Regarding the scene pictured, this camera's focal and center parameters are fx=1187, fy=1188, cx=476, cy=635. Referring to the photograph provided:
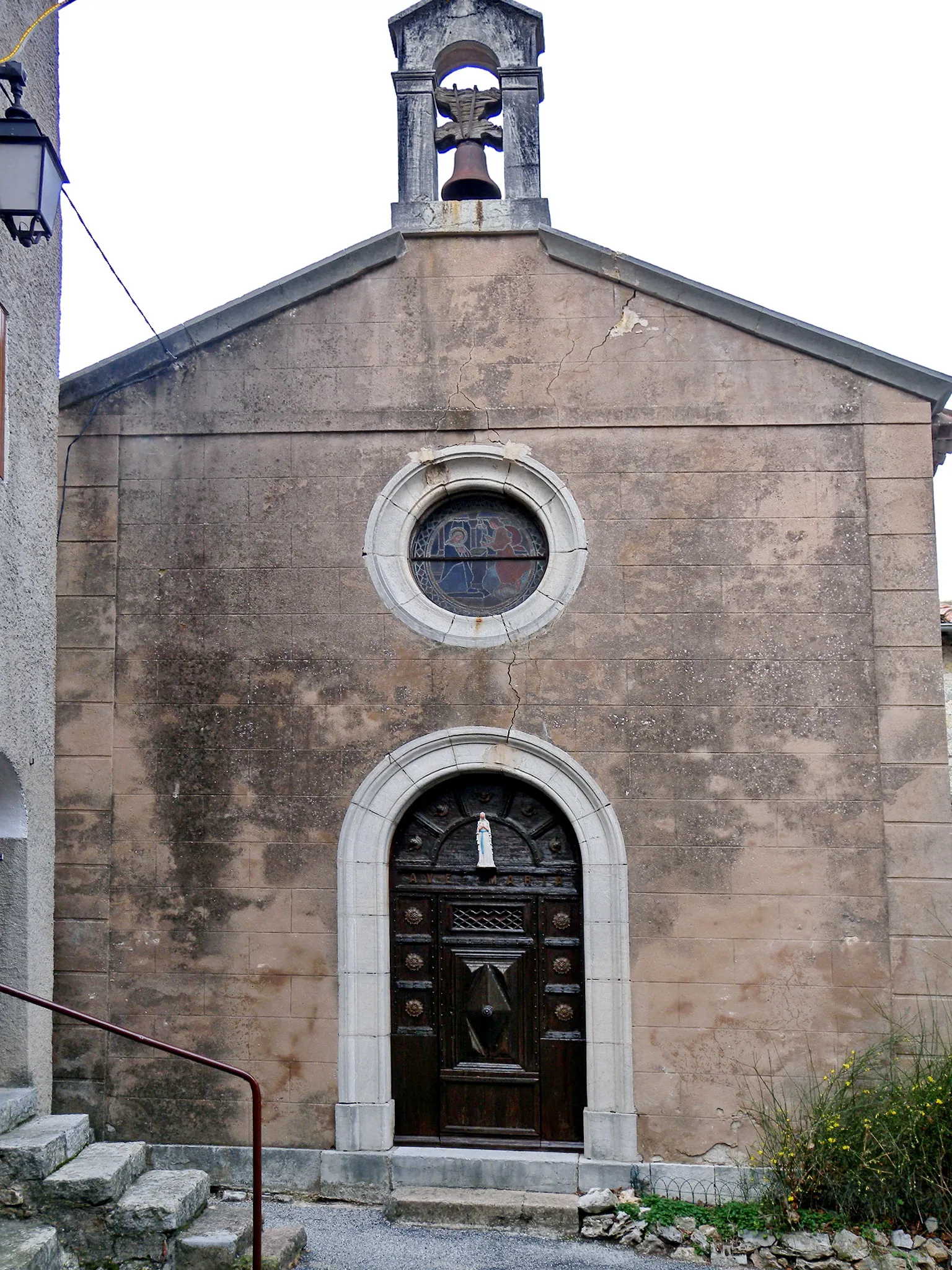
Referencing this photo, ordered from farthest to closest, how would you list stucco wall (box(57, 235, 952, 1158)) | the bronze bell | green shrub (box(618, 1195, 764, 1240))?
the bronze bell < stucco wall (box(57, 235, 952, 1158)) < green shrub (box(618, 1195, 764, 1240))

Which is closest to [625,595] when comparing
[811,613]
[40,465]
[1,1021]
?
[811,613]

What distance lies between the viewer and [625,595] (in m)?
7.43

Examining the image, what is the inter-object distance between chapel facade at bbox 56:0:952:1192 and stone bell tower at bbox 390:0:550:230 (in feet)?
0.21

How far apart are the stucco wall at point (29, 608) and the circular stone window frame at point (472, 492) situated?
2054 mm

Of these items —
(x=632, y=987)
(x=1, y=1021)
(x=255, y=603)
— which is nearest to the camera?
(x=1, y=1021)

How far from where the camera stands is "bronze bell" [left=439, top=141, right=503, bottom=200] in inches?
316

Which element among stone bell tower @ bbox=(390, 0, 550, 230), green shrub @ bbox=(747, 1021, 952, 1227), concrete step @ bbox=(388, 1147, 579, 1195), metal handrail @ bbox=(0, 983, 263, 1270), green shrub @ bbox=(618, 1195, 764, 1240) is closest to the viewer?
metal handrail @ bbox=(0, 983, 263, 1270)

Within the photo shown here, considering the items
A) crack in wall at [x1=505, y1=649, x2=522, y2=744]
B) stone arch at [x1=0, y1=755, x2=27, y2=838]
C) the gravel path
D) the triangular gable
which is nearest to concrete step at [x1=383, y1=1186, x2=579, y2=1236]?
the gravel path

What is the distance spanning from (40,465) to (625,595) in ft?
11.5

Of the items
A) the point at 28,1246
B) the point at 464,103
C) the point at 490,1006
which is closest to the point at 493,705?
the point at 490,1006

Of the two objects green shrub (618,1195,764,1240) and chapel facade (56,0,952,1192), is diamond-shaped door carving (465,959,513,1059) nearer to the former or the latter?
chapel facade (56,0,952,1192)

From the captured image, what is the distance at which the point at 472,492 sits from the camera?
7770mm

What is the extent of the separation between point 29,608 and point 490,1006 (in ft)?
11.9

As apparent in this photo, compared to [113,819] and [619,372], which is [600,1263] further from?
[619,372]
